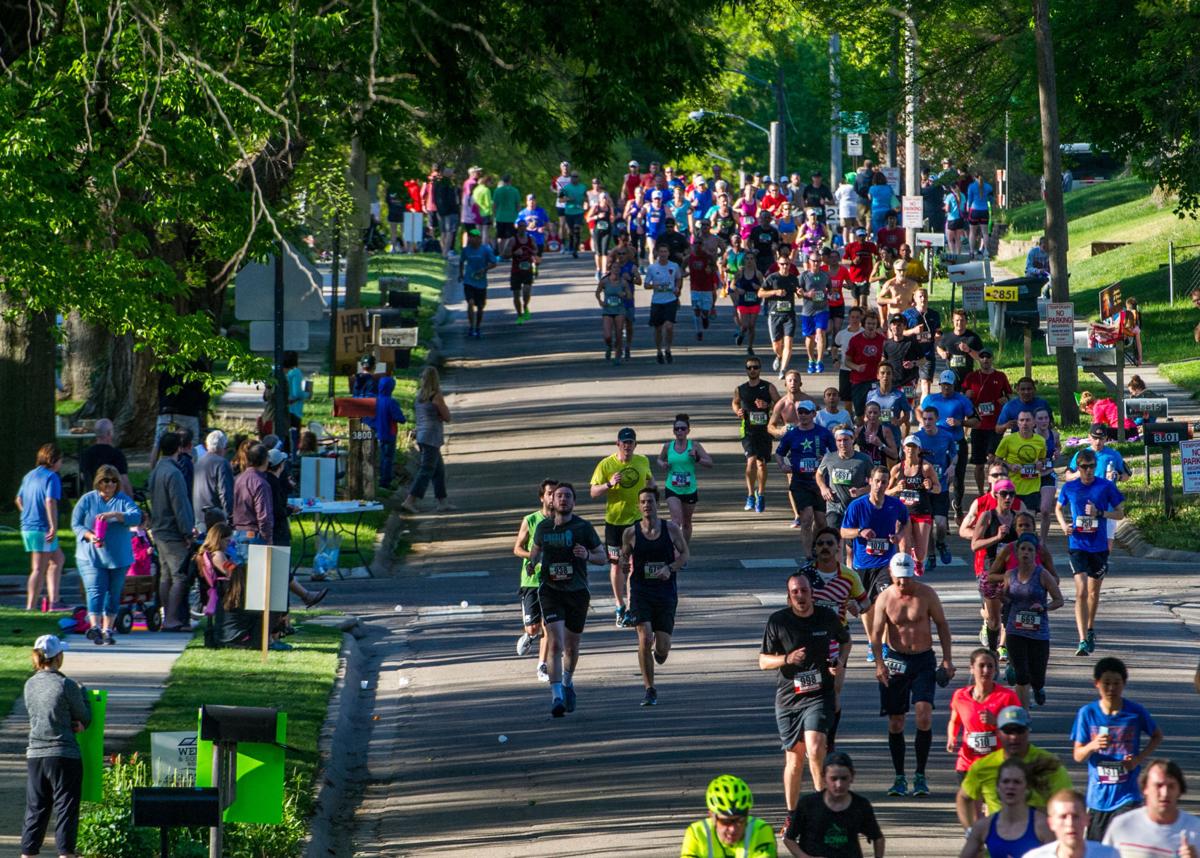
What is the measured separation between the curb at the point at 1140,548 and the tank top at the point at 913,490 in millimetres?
2960

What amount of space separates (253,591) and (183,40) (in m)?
4.59

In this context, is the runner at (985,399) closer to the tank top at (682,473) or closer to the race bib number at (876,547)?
the tank top at (682,473)

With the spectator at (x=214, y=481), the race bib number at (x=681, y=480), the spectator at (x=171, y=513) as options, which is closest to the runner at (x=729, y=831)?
the spectator at (x=171, y=513)

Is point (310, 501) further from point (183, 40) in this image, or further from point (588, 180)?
point (588, 180)

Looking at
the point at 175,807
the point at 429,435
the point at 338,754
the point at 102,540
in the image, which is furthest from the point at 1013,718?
the point at 429,435

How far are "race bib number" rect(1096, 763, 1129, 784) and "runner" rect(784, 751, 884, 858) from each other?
1.92 meters

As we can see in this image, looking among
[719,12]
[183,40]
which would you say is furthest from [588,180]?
[183,40]

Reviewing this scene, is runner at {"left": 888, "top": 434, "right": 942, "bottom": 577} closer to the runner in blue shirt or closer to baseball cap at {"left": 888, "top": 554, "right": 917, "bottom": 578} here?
the runner in blue shirt

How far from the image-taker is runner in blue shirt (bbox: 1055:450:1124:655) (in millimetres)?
18562

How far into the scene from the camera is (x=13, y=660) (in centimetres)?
1781

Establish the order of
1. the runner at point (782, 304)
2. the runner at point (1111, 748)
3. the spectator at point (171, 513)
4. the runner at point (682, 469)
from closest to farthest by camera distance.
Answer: the runner at point (1111, 748) → the spectator at point (171, 513) → the runner at point (682, 469) → the runner at point (782, 304)

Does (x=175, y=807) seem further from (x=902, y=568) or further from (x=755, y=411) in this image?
(x=755, y=411)

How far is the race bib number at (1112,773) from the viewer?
12.1 metres

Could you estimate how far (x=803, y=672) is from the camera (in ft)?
44.1
